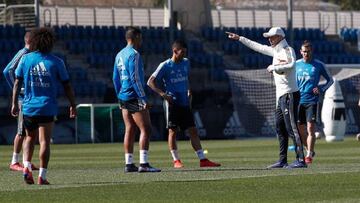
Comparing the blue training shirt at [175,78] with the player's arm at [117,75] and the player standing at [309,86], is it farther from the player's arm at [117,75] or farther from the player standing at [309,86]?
the player standing at [309,86]

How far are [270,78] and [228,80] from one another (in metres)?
A: 4.77

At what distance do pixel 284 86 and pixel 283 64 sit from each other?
1.35 feet

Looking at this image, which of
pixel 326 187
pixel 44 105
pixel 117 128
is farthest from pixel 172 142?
pixel 117 128

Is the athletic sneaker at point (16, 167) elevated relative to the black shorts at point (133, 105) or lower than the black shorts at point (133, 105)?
lower

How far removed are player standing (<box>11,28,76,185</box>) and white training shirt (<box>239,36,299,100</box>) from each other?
3906 millimetres

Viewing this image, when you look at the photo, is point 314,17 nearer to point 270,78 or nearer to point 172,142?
point 270,78

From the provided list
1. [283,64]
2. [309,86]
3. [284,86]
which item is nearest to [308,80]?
[309,86]

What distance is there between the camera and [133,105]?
59.2 ft

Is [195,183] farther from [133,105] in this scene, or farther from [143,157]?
[133,105]

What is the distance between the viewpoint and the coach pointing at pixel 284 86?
18516mm

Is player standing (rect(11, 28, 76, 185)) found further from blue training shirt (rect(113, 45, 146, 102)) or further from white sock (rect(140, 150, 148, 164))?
white sock (rect(140, 150, 148, 164))

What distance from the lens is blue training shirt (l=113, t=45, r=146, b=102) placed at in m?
17.9

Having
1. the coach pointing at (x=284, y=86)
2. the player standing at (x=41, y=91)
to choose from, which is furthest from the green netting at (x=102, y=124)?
the player standing at (x=41, y=91)

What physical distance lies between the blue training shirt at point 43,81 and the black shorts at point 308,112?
6921 mm
